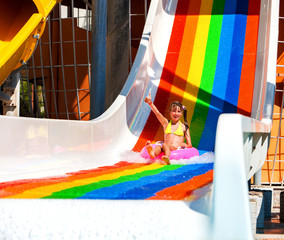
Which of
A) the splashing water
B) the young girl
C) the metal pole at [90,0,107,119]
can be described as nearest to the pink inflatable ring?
the splashing water

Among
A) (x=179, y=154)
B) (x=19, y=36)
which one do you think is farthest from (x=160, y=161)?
(x=19, y=36)

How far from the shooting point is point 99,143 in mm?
2773

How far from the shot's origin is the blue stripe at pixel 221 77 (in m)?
3.51

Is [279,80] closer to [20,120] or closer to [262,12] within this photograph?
[262,12]

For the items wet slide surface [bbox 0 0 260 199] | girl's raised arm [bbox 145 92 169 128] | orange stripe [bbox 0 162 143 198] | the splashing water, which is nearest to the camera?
orange stripe [bbox 0 162 143 198]

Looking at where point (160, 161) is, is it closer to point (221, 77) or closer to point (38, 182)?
point (38, 182)

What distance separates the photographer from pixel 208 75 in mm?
4082

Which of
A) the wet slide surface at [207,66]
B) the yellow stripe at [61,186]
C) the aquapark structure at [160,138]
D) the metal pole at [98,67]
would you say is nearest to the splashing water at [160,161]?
the aquapark structure at [160,138]

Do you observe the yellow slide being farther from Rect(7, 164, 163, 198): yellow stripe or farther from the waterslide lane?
Rect(7, 164, 163, 198): yellow stripe

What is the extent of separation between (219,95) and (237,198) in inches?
124

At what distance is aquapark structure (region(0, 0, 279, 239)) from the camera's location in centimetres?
87

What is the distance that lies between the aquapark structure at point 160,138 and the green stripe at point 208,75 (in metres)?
0.01

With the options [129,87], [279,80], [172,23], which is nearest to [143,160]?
[129,87]

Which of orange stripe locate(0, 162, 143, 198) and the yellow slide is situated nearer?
orange stripe locate(0, 162, 143, 198)
